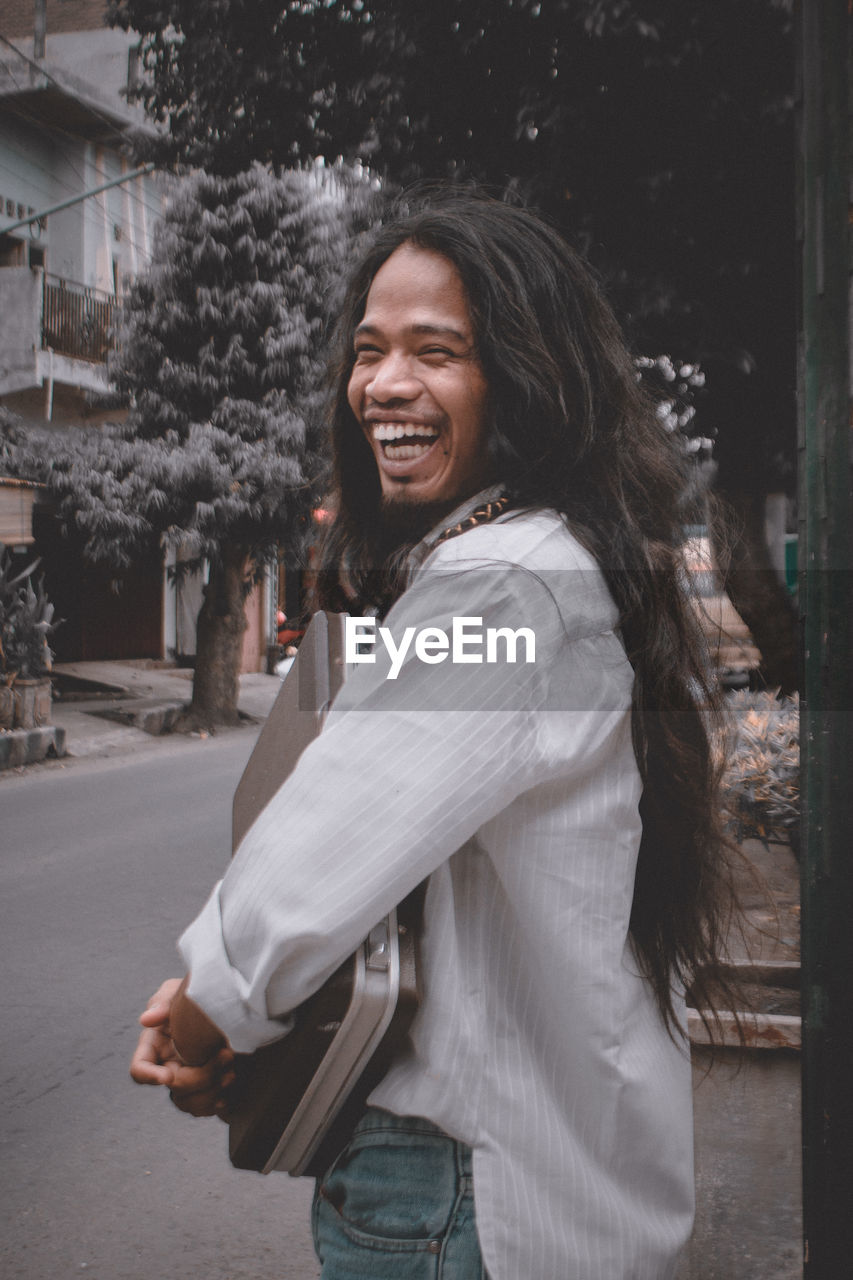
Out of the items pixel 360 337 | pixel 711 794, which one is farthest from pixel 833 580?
pixel 360 337

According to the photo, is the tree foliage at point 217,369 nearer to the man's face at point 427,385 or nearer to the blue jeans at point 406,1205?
the man's face at point 427,385

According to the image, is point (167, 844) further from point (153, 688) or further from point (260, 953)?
point (153, 688)

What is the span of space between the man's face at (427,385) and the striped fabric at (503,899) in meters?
0.16

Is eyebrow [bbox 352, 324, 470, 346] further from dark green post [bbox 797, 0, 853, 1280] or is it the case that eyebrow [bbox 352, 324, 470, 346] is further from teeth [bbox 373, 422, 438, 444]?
dark green post [bbox 797, 0, 853, 1280]

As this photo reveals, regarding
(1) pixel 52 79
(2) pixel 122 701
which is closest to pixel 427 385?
Result: (2) pixel 122 701

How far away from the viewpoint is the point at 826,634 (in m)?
1.47

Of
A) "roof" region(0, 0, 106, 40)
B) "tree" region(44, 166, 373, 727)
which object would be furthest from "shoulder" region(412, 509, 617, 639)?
"roof" region(0, 0, 106, 40)

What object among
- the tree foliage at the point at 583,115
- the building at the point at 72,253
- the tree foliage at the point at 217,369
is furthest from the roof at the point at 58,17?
the tree foliage at the point at 583,115

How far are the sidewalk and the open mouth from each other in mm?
11612

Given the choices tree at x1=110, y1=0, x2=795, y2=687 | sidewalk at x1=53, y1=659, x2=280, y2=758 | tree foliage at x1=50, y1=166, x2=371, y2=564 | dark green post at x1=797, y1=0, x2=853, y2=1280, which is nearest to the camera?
dark green post at x1=797, y1=0, x2=853, y2=1280

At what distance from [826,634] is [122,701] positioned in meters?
15.9

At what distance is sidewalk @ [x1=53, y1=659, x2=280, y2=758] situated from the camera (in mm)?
13773

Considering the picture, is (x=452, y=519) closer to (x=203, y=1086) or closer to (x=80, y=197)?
(x=203, y=1086)

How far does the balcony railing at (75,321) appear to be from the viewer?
58.5ft
